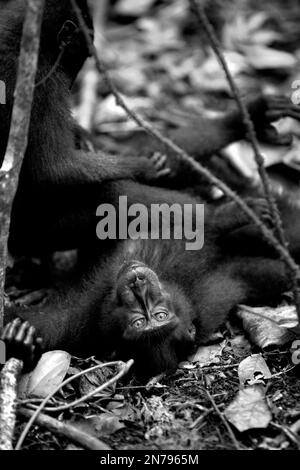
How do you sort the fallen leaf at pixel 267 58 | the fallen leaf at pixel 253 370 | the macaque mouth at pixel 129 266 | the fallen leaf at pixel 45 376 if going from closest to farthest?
the fallen leaf at pixel 45 376 < the fallen leaf at pixel 253 370 < the macaque mouth at pixel 129 266 < the fallen leaf at pixel 267 58

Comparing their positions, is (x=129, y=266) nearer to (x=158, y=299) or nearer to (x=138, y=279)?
(x=138, y=279)

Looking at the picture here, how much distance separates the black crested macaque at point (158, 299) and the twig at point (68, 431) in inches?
34.9

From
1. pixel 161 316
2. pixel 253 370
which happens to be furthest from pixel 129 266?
pixel 253 370

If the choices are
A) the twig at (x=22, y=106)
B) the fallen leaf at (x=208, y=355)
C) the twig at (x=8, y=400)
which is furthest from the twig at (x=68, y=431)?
the fallen leaf at (x=208, y=355)

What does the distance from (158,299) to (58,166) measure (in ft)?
3.91

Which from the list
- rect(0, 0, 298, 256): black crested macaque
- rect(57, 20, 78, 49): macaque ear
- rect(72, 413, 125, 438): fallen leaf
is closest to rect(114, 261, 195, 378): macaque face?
rect(72, 413, 125, 438): fallen leaf

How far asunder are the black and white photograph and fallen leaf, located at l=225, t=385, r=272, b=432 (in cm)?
1

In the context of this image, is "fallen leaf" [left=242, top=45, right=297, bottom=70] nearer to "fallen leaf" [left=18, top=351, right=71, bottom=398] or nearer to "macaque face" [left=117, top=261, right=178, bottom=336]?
"macaque face" [left=117, top=261, right=178, bottom=336]

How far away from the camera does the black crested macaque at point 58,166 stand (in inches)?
177

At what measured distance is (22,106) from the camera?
331cm

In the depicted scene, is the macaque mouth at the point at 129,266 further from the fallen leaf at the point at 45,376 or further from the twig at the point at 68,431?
the twig at the point at 68,431
